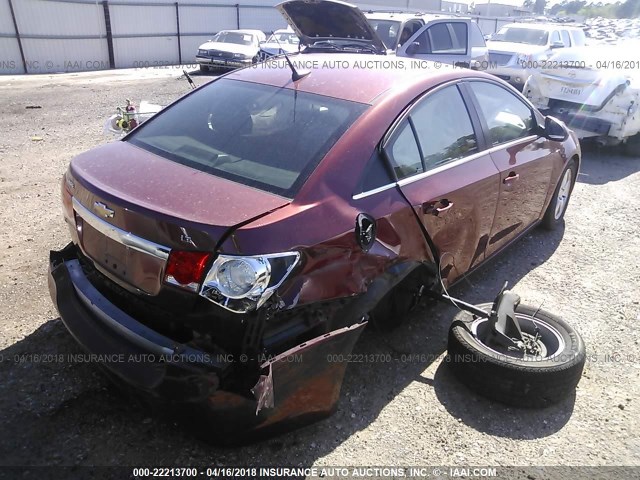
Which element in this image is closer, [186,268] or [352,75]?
[186,268]

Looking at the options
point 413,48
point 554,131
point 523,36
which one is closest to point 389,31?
point 413,48

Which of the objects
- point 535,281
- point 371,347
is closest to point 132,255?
point 371,347

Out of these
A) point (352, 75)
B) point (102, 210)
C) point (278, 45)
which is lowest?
point (278, 45)

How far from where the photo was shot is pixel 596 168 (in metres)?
7.79

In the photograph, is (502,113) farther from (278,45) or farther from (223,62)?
(223,62)

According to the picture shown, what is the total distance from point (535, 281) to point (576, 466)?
1999mm

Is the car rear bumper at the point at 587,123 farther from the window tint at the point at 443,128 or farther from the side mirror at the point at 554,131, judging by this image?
the window tint at the point at 443,128

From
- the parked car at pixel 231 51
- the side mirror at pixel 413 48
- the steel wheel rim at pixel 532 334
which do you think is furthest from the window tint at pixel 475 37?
the steel wheel rim at pixel 532 334

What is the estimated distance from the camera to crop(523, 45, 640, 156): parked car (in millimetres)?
7707

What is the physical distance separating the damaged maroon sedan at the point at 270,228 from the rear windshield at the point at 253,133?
1 centimetres

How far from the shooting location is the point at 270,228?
7.13 feet

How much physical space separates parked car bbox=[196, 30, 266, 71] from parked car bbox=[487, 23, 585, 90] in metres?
7.58

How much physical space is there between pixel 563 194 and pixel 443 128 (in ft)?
8.45

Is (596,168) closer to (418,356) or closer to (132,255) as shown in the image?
(418,356)
